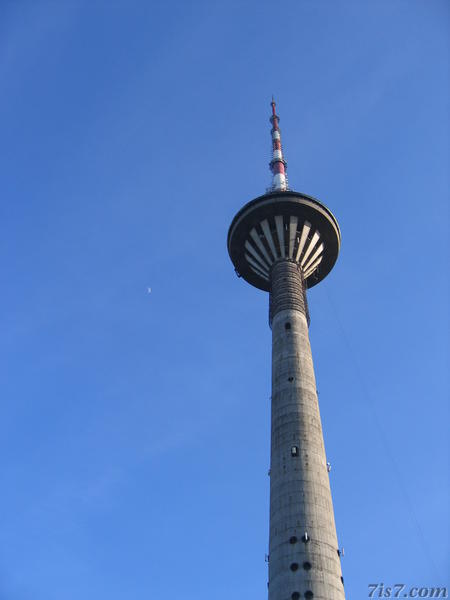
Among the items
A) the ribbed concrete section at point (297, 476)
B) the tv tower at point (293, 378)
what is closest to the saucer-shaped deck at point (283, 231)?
the tv tower at point (293, 378)

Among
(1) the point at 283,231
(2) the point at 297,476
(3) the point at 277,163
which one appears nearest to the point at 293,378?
(2) the point at 297,476

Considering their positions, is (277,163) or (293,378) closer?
(293,378)

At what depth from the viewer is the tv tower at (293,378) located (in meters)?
38.1

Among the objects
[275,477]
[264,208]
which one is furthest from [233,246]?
[275,477]

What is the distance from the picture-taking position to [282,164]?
2554 inches

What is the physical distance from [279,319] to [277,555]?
1904 cm

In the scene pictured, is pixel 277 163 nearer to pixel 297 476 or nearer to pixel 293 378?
Result: pixel 293 378

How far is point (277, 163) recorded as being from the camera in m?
64.8

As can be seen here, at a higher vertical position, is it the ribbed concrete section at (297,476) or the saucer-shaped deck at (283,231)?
the saucer-shaped deck at (283,231)

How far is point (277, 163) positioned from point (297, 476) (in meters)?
33.8

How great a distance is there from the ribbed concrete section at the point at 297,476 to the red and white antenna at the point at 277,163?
12078 mm

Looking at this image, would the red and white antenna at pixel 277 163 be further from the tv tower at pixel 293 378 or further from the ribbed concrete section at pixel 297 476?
the ribbed concrete section at pixel 297 476

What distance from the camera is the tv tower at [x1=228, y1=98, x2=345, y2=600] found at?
38.1 m

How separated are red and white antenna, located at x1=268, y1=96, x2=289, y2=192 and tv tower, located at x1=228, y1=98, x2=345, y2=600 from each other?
0.11 m
